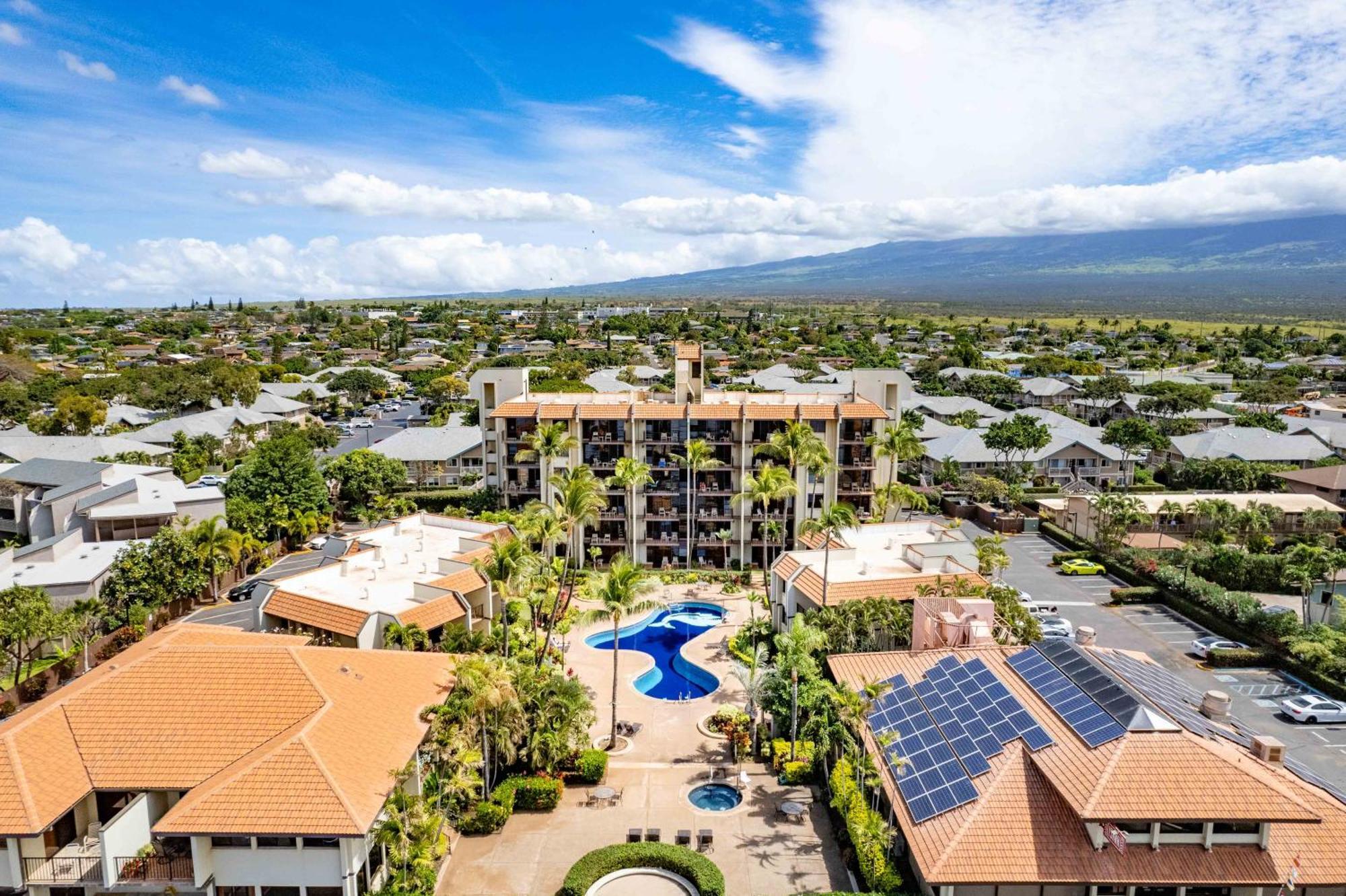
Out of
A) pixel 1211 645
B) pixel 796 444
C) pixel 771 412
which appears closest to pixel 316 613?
pixel 796 444

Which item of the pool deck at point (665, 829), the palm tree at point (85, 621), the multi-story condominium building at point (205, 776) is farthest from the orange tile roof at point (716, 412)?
the palm tree at point (85, 621)

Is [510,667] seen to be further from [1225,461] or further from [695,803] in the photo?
[1225,461]

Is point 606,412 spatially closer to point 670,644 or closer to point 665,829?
point 670,644

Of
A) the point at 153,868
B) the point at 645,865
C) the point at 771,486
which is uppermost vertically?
the point at 771,486

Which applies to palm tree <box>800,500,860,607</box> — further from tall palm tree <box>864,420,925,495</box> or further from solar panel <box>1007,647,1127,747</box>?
solar panel <box>1007,647,1127,747</box>

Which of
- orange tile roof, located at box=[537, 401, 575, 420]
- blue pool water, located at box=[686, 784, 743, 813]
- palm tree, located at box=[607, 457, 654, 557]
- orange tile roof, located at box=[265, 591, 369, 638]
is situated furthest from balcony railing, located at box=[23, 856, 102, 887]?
orange tile roof, located at box=[537, 401, 575, 420]

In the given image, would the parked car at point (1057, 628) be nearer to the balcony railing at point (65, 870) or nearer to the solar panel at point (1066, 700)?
the solar panel at point (1066, 700)

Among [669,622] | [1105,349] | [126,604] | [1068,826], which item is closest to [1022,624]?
[1068,826]
